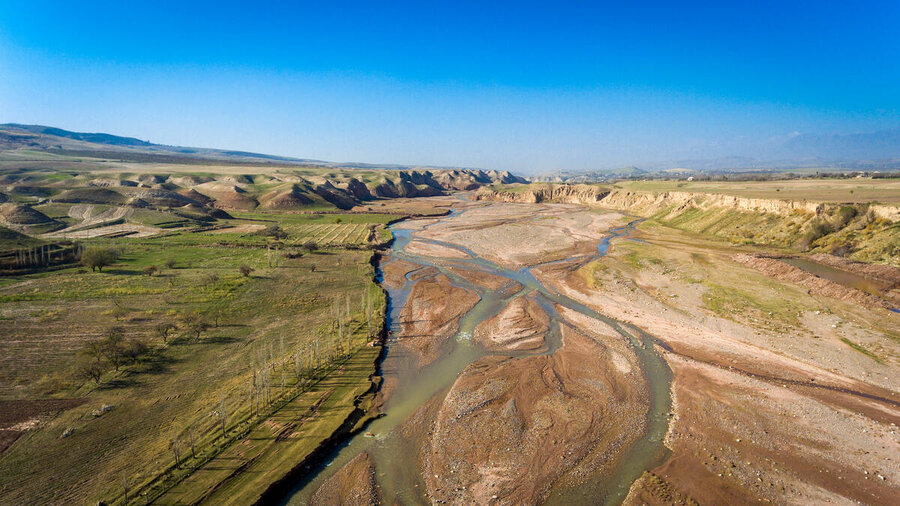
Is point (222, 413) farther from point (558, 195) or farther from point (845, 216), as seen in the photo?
point (558, 195)

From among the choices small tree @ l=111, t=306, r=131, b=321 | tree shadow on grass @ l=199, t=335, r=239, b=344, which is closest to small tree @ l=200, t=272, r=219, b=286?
small tree @ l=111, t=306, r=131, b=321

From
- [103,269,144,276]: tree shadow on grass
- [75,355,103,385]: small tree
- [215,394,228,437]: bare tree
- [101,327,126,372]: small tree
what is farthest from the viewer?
[103,269,144,276]: tree shadow on grass

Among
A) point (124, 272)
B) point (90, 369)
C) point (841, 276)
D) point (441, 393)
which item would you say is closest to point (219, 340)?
point (90, 369)

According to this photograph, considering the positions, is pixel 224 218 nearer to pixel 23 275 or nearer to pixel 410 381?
pixel 23 275

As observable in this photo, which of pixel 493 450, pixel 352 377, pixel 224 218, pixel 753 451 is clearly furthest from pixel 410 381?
pixel 224 218

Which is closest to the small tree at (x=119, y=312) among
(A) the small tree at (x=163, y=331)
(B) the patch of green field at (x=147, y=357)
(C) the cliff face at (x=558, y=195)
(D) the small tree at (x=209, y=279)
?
(B) the patch of green field at (x=147, y=357)

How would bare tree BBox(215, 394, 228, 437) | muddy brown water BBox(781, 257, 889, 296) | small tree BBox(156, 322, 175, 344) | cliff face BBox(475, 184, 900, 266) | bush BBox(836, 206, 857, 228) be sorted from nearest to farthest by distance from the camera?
1. bare tree BBox(215, 394, 228, 437)
2. small tree BBox(156, 322, 175, 344)
3. muddy brown water BBox(781, 257, 889, 296)
4. cliff face BBox(475, 184, 900, 266)
5. bush BBox(836, 206, 857, 228)

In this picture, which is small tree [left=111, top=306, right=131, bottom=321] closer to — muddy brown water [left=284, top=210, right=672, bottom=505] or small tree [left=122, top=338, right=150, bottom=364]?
small tree [left=122, top=338, right=150, bottom=364]
